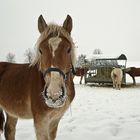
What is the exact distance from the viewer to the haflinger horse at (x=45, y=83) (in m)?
2.63

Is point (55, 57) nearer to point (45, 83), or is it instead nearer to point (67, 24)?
point (45, 83)

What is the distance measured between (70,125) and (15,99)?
88.1 inches

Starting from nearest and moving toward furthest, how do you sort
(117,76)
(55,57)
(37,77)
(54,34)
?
1. (55,57)
2. (54,34)
3. (37,77)
4. (117,76)

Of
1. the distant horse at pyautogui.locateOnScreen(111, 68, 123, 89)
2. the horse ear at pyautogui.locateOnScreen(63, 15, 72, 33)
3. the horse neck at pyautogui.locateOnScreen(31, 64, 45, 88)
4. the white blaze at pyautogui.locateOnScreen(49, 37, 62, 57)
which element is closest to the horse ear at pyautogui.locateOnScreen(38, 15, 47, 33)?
the horse ear at pyautogui.locateOnScreen(63, 15, 72, 33)

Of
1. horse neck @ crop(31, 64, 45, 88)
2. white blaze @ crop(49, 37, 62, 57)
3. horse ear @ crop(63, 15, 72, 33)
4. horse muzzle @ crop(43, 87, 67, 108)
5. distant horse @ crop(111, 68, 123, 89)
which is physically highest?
horse ear @ crop(63, 15, 72, 33)

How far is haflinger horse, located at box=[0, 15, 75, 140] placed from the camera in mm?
2627

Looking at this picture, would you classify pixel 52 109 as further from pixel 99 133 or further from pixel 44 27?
pixel 99 133

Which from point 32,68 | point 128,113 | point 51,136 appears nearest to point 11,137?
point 51,136

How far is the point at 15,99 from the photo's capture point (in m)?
3.52

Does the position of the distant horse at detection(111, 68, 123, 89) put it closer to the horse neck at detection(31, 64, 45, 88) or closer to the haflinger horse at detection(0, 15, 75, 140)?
the haflinger horse at detection(0, 15, 75, 140)

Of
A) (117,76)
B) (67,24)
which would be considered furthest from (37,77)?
(117,76)

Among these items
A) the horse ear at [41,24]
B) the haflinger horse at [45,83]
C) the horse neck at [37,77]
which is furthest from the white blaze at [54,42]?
the horse neck at [37,77]

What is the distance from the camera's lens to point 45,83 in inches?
116

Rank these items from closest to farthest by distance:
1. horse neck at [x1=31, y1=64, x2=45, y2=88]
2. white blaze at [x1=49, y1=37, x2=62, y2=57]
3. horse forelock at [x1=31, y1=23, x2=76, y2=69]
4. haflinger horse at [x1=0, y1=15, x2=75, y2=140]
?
haflinger horse at [x1=0, y1=15, x2=75, y2=140]
white blaze at [x1=49, y1=37, x2=62, y2=57]
horse forelock at [x1=31, y1=23, x2=76, y2=69]
horse neck at [x1=31, y1=64, x2=45, y2=88]
